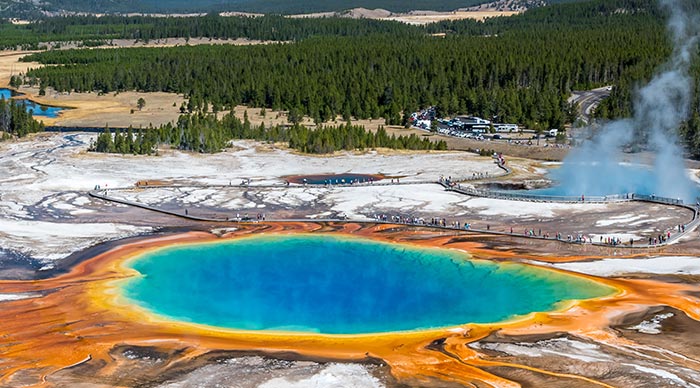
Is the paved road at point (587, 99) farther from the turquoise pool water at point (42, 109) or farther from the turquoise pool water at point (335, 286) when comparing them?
the turquoise pool water at point (42, 109)

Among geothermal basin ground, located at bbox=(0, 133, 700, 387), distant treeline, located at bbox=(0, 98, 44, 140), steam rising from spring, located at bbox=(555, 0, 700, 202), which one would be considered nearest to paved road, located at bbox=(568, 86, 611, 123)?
steam rising from spring, located at bbox=(555, 0, 700, 202)

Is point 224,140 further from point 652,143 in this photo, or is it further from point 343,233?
point 652,143

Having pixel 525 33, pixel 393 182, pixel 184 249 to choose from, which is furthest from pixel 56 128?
pixel 525 33

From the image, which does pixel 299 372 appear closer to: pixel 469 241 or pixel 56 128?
pixel 469 241

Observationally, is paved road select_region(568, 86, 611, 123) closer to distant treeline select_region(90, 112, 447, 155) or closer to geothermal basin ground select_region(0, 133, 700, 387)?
distant treeline select_region(90, 112, 447, 155)

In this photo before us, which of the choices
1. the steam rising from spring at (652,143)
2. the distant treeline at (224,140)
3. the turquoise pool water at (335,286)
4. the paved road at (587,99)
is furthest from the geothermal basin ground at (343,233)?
the paved road at (587,99)

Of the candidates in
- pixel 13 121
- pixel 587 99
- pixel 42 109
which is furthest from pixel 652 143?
pixel 42 109
